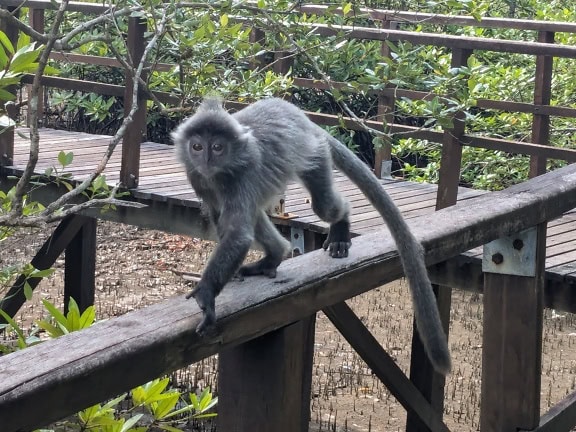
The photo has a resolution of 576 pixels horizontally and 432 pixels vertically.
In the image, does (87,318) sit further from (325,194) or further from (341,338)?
(341,338)

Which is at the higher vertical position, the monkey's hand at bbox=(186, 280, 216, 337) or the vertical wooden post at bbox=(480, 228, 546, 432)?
the monkey's hand at bbox=(186, 280, 216, 337)

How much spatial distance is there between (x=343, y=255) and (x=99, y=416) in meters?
0.71

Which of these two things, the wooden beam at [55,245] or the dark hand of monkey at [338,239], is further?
the wooden beam at [55,245]

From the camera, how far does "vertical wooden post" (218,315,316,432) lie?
208 cm

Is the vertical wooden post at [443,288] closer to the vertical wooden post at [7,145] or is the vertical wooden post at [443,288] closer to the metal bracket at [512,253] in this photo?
the metal bracket at [512,253]

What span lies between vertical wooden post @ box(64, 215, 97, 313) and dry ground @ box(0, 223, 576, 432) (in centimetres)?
53

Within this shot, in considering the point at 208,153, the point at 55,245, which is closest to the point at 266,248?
the point at 208,153

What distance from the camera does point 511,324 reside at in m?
3.07

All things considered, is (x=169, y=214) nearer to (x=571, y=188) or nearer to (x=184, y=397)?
(x=184, y=397)

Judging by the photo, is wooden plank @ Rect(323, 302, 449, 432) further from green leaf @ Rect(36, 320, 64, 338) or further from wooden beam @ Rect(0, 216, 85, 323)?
wooden beam @ Rect(0, 216, 85, 323)

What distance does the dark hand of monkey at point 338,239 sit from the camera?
8.28ft

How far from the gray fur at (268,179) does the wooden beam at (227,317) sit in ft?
0.37

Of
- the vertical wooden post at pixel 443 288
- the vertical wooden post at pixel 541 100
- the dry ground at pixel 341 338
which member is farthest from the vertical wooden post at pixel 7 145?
the vertical wooden post at pixel 541 100

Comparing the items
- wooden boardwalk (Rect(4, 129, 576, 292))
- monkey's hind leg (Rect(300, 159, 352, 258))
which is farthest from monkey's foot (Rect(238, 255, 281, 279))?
wooden boardwalk (Rect(4, 129, 576, 292))
